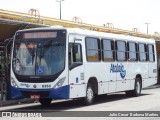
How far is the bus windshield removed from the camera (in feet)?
49.0

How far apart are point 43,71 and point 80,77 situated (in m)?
1.51

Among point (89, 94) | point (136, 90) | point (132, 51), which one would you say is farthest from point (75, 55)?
point (136, 90)

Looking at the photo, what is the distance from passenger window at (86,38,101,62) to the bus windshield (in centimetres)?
172

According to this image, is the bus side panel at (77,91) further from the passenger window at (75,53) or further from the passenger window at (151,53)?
the passenger window at (151,53)

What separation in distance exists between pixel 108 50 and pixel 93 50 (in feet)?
4.73

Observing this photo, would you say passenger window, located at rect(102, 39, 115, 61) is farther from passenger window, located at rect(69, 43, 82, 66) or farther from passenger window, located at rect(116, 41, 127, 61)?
passenger window, located at rect(69, 43, 82, 66)

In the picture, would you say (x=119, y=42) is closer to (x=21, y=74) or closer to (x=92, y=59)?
(x=92, y=59)

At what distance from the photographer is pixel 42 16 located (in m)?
21.0

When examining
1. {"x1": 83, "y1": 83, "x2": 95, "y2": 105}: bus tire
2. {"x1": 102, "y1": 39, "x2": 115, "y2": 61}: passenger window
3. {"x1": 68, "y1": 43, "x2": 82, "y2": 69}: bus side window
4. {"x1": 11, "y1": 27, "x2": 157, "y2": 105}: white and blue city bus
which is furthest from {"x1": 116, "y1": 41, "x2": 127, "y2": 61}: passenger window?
{"x1": 68, "y1": 43, "x2": 82, "y2": 69}: bus side window

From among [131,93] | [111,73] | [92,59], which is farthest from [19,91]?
[131,93]

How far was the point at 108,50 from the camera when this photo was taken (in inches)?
717

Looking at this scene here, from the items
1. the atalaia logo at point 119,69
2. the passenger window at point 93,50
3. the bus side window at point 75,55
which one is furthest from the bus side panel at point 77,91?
the atalaia logo at point 119,69

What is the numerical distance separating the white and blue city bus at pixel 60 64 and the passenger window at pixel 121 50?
83 cm

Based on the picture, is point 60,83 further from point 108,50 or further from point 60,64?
point 108,50
